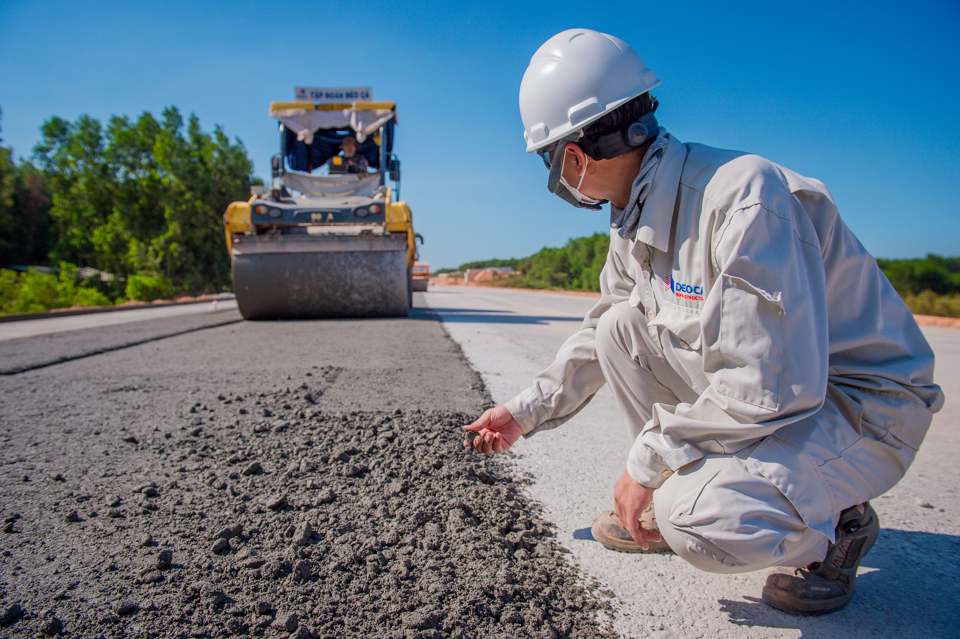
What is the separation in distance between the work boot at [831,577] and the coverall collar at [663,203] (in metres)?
0.84

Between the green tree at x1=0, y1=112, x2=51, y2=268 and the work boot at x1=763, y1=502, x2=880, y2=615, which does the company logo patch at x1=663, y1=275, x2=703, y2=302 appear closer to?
the work boot at x1=763, y1=502, x2=880, y2=615

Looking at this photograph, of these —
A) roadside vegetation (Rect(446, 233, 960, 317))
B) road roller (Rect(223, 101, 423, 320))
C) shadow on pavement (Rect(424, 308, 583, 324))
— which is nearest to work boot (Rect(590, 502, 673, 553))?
roadside vegetation (Rect(446, 233, 960, 317))

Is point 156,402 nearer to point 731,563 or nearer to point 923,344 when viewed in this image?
point 731,563

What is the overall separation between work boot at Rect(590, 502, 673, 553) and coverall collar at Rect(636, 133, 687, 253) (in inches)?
31.7

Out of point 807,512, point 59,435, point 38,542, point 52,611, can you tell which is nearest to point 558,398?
point 807,512

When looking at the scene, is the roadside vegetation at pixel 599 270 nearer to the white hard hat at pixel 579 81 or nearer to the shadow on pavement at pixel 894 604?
the shadow on pavement at pixel 894 604

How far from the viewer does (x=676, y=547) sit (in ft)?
4.12

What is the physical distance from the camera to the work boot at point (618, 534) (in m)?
1.59

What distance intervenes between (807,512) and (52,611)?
1.68m

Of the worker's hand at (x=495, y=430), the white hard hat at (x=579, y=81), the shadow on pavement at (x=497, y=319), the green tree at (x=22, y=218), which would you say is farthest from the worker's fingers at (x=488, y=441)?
the green tree at (x=22, y=218)

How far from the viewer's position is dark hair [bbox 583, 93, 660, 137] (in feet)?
4.92

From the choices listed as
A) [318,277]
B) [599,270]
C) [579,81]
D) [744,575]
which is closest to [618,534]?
[744,575]

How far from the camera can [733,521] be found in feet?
3.77

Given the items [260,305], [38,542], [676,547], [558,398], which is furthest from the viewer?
[260,305]
